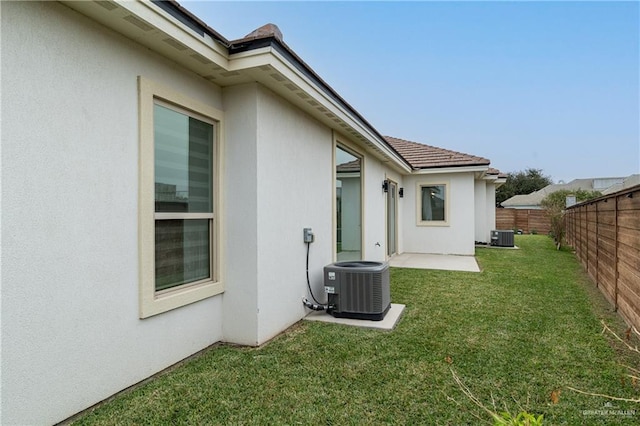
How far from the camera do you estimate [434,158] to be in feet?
42.1

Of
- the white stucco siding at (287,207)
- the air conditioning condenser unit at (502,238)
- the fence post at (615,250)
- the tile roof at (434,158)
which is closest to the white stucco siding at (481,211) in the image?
the air conditioning condenser unit at (502,238)

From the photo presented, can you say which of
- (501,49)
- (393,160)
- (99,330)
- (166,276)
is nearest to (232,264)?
(166,276)

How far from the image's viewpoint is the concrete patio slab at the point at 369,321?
4.76 meters

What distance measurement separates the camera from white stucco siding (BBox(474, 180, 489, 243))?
1548 centimetres

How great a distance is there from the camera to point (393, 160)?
380 inches

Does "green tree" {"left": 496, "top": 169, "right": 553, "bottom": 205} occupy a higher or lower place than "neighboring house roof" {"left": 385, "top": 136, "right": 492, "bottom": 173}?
higher

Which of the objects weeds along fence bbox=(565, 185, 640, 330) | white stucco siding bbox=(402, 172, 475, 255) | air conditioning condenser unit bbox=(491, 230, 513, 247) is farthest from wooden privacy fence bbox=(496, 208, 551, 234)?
weeds along fence bbox=(565, 185, 640, 330)

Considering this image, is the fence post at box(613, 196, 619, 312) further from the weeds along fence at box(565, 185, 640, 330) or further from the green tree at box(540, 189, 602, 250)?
the green tree at box(540, 189, 602, 250)

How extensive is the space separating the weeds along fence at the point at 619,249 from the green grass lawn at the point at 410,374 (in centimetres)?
41

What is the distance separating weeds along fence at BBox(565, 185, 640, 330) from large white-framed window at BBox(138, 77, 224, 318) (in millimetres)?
5166

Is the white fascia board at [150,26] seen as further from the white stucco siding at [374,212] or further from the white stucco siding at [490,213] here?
the white stucco siding at [490,213]

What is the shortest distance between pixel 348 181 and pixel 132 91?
4.92 meters

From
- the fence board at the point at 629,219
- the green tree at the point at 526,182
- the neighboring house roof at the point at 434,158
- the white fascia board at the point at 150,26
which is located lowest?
the fence board at the point at 629,219

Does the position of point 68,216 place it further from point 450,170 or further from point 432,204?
point 432,204
